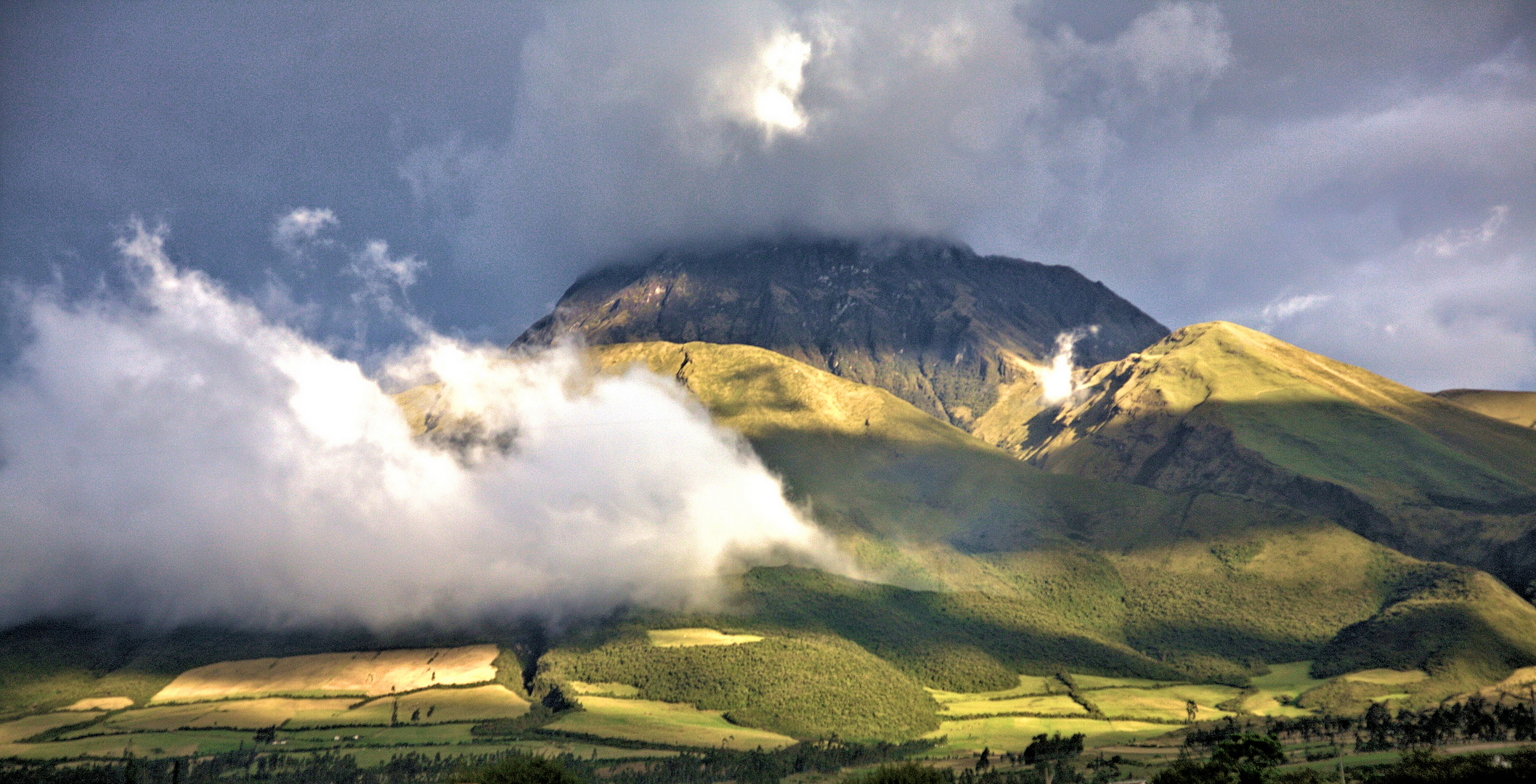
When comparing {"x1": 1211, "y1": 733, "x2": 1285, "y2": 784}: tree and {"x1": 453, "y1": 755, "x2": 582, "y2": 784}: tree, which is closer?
{"x1": 1211, "y1": 733, "x2": 1285, "y2": 784}: tree

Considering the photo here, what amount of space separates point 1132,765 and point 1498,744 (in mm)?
64884

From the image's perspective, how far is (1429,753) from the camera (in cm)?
14725

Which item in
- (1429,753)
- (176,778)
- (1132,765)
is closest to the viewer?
(1429,753)

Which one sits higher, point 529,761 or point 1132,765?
point 529,761

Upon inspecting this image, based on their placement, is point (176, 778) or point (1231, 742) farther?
point (176, 778)

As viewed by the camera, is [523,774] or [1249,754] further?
[523,774]

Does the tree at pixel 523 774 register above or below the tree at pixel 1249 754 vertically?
above

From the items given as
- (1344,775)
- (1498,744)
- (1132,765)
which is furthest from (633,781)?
(1498,744)

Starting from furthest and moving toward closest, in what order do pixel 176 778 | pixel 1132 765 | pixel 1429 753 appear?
1. pixel 1132 765
2. pixel 176 778
3. pixel 1429 753

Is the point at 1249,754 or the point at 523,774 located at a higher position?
the point at 523,774

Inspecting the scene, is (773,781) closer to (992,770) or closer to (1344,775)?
(992,770)

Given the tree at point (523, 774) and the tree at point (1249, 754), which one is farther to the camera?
the tree at point (523, 774)

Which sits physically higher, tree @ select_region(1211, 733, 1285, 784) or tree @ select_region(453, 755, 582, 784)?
tree @ select_region(453, 755, 582, 784)

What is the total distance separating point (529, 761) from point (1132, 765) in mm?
117730
